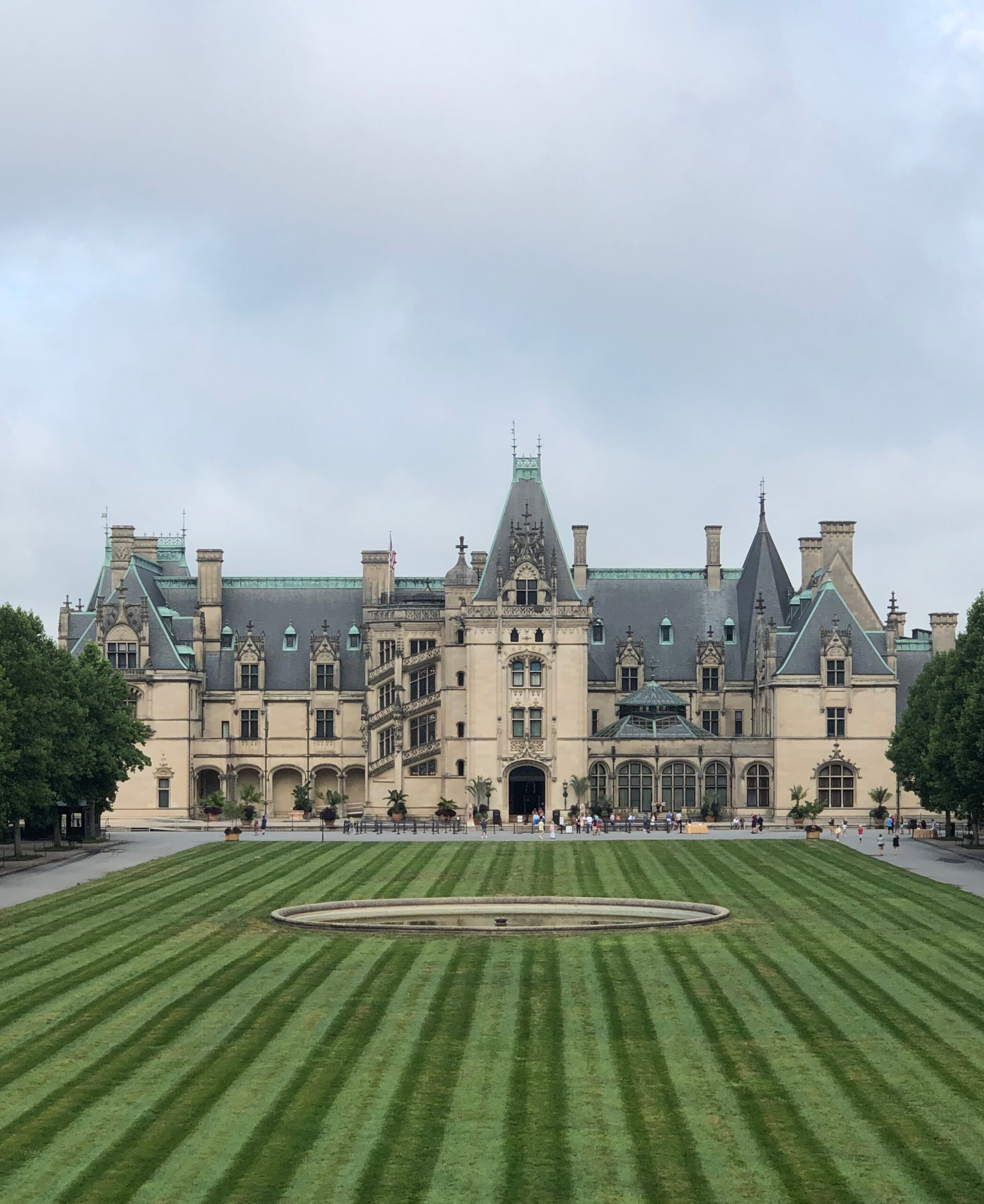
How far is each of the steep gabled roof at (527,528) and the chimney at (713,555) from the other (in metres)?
13.5

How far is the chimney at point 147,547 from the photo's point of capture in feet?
426

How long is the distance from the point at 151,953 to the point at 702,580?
253 ft

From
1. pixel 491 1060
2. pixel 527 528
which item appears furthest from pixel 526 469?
pixel 491 1060

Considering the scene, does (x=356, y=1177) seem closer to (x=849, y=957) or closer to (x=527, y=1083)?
(x=527, y=1083)

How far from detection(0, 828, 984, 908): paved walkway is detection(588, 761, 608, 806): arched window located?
1070 centimetres

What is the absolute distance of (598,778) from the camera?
365 ft

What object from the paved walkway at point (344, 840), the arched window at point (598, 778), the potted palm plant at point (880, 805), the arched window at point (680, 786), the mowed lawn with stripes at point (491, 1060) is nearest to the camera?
the mowed lawn with stripes at point (491, 1060)

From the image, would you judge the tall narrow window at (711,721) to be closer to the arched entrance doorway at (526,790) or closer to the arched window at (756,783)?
the arched window at (756,783)

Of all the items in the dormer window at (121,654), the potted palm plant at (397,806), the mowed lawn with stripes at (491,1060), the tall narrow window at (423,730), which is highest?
the dormer window at (121,654)

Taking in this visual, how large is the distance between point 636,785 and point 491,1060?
7360cm

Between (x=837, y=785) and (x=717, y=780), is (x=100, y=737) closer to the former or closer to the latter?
(x=717, y=780)

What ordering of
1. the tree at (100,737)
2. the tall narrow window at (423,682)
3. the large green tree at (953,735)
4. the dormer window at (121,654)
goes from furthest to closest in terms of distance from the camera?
the dormer window at (121,654), the tall narrow window at (423,682), the tree at (100,737), the large green tree at (953,735)

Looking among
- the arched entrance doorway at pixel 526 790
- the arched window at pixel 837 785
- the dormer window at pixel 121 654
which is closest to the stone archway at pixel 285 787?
the dormer window at pixel 121 654

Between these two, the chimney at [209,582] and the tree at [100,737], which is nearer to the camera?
the tree at [100,737]
